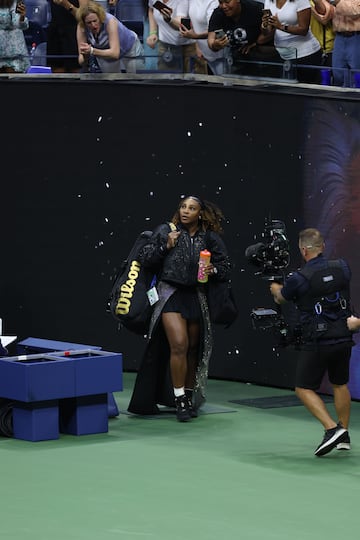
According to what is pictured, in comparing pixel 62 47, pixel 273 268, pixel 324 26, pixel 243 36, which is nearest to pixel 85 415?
pixel 273 268

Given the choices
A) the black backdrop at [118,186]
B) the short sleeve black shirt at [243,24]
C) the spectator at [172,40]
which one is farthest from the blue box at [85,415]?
the spectator at [172,40]

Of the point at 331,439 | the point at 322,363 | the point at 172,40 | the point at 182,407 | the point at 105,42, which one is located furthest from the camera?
the point at 105,42

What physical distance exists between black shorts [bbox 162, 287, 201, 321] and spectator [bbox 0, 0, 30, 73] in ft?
12.9

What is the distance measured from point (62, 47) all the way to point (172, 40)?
4.44 ft

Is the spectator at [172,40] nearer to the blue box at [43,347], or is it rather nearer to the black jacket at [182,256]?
the black jacket at [182,256]

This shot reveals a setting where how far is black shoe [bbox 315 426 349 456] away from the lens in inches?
410

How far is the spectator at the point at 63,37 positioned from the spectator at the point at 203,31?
4.47ft

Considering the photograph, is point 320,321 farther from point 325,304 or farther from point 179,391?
point 179,391

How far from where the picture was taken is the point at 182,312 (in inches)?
475

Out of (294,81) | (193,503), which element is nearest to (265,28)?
(294,81)

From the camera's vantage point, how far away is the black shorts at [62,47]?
579 inches

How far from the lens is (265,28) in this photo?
13.1 meters

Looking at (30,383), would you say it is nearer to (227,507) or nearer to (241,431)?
(241,431)

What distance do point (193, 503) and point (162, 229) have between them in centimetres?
364
